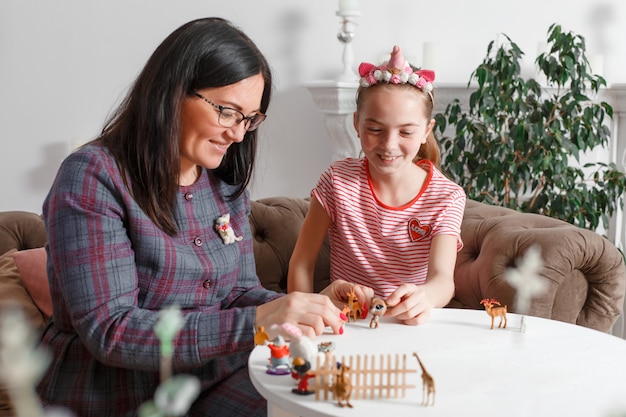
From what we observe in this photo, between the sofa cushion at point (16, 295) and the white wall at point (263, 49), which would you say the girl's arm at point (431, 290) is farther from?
the white wall at point (263, 49)

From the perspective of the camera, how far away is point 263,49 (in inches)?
149

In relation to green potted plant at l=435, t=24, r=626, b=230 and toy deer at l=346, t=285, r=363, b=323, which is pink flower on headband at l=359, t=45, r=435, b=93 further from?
green potted plant at l=435, t=24, r=626, b=230

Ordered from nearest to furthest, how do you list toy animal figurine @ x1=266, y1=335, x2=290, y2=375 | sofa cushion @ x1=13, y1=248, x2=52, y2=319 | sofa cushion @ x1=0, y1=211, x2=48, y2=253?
toy animal figurine @ x1=266, y1=335, x2=290, y2=375
sofa cushion @ x1=13, y1=248, x2=52, y2=319
sofa cushion @ x1=0, y1=211, x2=48, y2=253

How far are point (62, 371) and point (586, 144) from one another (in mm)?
2771

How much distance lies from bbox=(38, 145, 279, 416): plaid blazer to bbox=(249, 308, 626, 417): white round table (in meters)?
0.18

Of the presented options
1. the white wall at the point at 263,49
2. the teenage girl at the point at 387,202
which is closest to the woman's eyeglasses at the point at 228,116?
the teenage girl at the point at 387,202

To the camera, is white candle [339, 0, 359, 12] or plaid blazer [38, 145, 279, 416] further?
white candle [339, 0, 359, 12]

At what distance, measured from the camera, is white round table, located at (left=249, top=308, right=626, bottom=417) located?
99cm

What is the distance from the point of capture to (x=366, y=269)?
201 cm

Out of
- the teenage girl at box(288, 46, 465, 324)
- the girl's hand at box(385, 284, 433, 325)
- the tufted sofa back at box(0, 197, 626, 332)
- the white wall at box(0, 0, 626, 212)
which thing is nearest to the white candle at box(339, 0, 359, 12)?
the white wall at box(0, 0, 626, 212)

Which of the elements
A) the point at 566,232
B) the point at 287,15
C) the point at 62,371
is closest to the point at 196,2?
the point at 287,15

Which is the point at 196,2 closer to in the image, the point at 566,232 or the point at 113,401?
the point at 566,232

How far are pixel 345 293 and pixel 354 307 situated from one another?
0.33ft

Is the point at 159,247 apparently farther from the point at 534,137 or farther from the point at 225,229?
the point at 534,137
